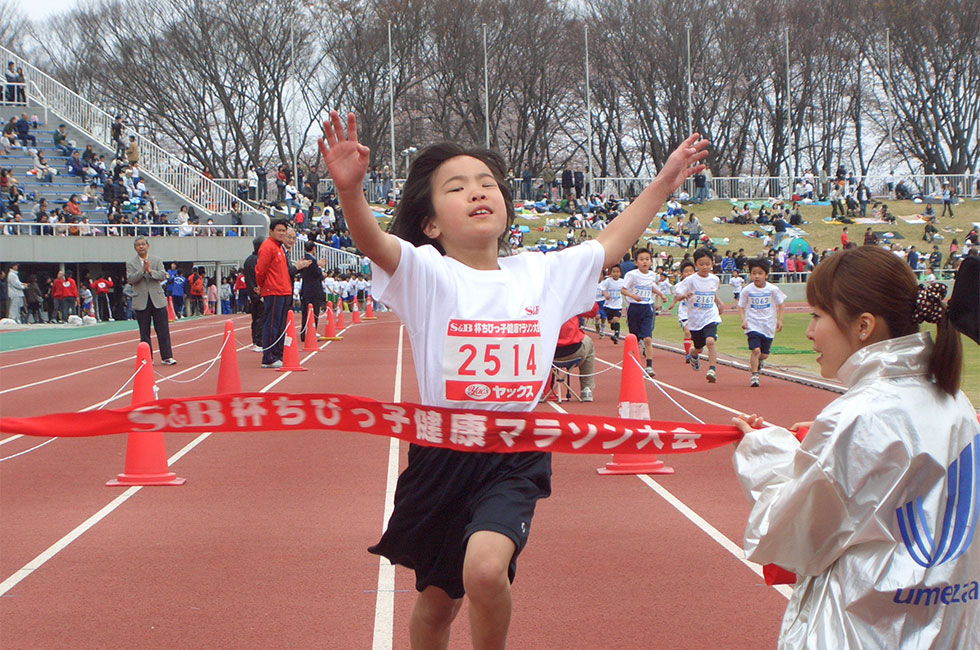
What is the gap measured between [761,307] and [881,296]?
1311 cm

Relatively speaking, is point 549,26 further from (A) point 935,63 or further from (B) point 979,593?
(B) point 979,593

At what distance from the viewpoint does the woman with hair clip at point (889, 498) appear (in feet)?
8.61

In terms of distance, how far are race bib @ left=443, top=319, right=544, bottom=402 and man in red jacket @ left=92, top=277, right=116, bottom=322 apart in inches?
1470

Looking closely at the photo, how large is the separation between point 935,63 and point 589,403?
191 ft

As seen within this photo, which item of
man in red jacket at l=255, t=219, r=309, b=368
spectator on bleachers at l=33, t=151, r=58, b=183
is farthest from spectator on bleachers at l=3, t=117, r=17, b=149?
man in red jacket at l=255, t=219, r=309, b=368

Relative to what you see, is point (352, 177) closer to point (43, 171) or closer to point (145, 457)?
point (145, 457)

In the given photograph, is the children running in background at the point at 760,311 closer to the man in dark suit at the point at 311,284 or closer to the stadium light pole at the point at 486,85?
the man in dark suit at the point at 311,284

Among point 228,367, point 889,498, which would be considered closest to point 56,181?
point 228,367

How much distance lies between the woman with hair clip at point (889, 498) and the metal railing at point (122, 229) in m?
39.9

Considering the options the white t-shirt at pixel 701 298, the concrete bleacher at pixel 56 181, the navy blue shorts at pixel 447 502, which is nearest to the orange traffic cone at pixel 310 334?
the white t-shirt at pixel 701 298

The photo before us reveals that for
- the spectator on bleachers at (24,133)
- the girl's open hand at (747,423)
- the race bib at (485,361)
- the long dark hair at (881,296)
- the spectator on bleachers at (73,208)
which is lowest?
the girl's open hand at (747,423)

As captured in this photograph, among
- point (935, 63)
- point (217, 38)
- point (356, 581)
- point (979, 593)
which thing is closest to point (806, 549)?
point (979, 593)

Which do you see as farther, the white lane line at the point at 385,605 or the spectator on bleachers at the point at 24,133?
the spectator on bleachers at the point at 24,133

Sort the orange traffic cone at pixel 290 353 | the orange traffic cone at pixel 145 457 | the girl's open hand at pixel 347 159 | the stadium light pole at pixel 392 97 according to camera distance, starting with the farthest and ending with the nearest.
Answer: the stadium light pole at pixel 392 97 → the orange traffic cone at pixel 290 353 → the orange traffic cone at pixel 145 457 → the girl's open hand at pixel 347 159
